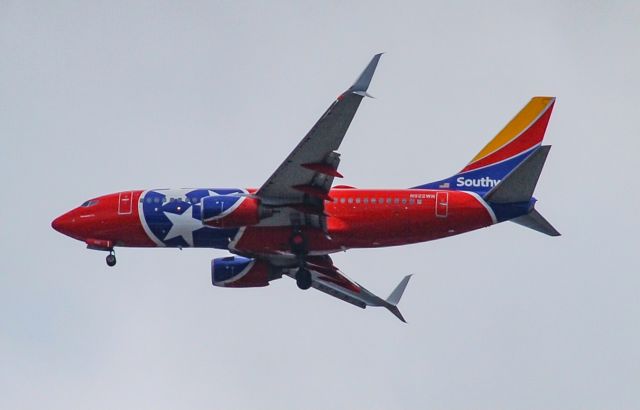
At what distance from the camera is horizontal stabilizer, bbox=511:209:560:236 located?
6278 cm

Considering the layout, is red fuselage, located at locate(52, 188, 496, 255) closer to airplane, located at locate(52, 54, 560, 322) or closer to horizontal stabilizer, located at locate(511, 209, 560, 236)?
airplane, located at locate(52, 54, 560, 322)

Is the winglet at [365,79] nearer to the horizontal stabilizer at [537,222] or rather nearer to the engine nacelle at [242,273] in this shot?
the horizontal stabilizer at [537,222]

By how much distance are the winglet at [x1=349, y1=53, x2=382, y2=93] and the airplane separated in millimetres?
2660

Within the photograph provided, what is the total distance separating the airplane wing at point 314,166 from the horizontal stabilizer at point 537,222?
8674 mm

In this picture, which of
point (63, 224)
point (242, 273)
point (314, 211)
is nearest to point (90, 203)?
point (63, 224)

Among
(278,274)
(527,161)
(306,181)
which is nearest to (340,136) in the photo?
(306,181)

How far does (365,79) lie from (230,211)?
35.8 feet

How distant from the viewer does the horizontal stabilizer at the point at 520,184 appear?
59750mm

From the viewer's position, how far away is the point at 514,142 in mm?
67125

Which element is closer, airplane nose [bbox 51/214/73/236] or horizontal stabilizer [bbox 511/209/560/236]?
horizontal stabilizer [bbox 511/209/560/236]

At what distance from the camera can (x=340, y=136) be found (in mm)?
58875

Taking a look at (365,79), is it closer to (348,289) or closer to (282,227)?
(282,227)

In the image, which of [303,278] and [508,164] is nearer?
[508,164]

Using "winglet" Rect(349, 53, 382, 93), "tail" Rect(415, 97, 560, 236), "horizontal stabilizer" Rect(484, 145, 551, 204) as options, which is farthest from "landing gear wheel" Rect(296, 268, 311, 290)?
"winglet" Rect(349, 53, 382, 93)
